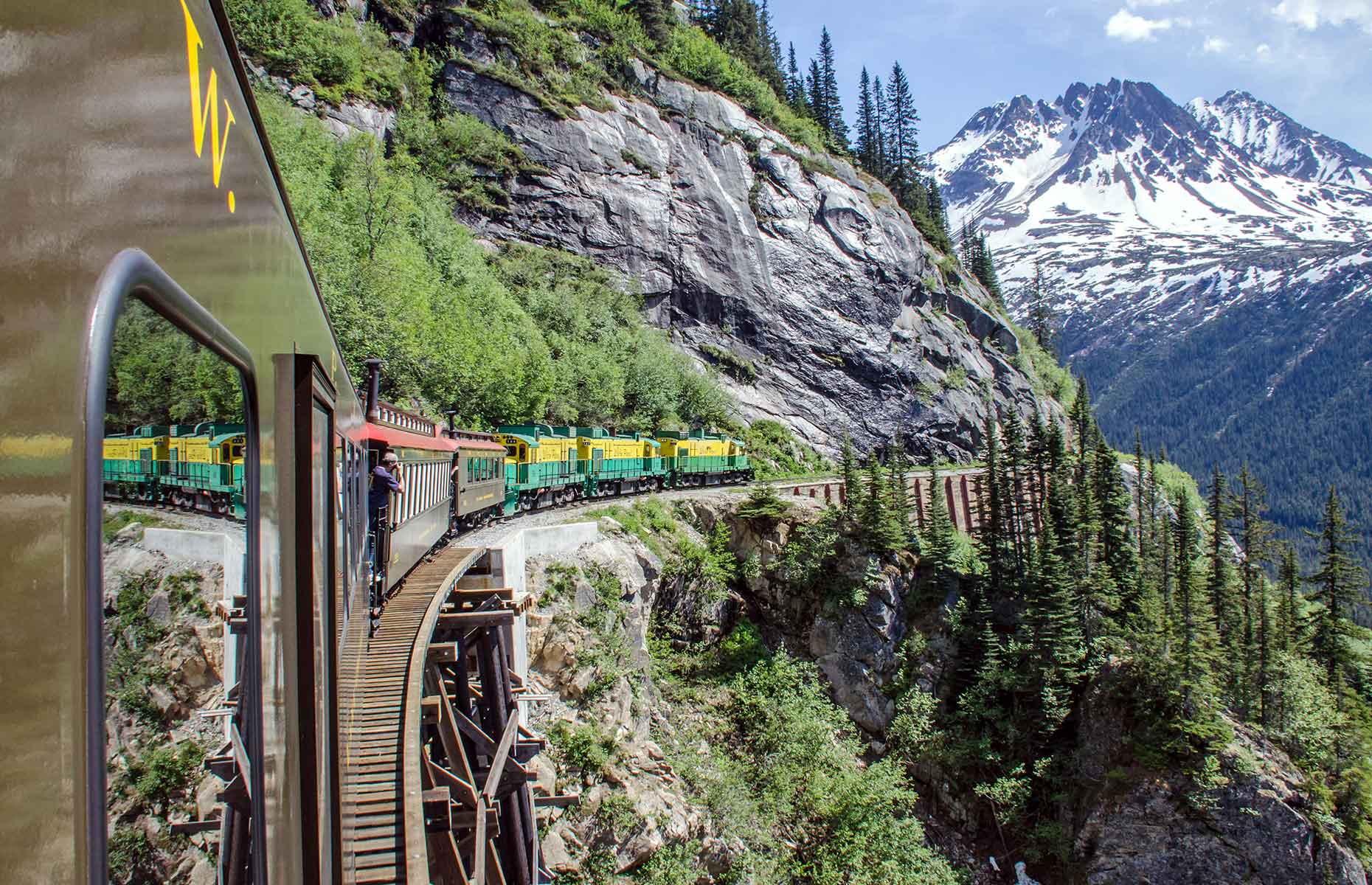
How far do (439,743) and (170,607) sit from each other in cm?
1228

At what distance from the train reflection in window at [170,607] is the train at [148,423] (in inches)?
0.7

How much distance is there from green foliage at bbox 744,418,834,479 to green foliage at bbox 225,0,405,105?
29.3 m

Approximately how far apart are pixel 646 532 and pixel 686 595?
3699 millimetres

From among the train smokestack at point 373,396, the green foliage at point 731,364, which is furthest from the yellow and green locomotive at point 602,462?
the green foliage at point 731,364

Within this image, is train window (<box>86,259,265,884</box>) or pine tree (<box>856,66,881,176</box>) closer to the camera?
train window (<box>86,259,265,884</box>)

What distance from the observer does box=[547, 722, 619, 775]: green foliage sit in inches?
645

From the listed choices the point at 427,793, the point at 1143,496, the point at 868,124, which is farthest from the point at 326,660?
the point at 868,124

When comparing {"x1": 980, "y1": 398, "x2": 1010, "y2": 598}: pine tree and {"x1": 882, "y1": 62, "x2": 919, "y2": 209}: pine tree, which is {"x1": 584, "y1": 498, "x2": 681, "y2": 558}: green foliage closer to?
{"x1": 980, "y1": 398, "x2": 1010, "y2": 598}: pine tree

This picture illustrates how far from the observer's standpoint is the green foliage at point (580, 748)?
16.4 m

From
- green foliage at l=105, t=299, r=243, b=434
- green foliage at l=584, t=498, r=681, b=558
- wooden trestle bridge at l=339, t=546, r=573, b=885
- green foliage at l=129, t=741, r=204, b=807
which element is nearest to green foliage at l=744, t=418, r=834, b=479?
green foliage at l=584, t=498, r=681, b=558

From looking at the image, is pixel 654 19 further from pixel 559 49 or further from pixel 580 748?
pixel 580 748

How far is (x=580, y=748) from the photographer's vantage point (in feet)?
54.4

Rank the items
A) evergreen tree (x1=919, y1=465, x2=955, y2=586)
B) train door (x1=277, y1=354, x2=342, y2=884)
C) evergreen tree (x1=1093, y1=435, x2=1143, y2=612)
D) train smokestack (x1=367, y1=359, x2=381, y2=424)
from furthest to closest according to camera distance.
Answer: evergreen tree (x1=1093, y1=435, x2=1143, y2=612), evergreen tree (x1=919, y1=465, x2=955, y2=586), train smokestack (x1=367, y1=359, x2=381, y2=424), train door (x1=277, y1=354, x2=342, y2=884)

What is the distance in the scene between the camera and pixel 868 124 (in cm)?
8625
